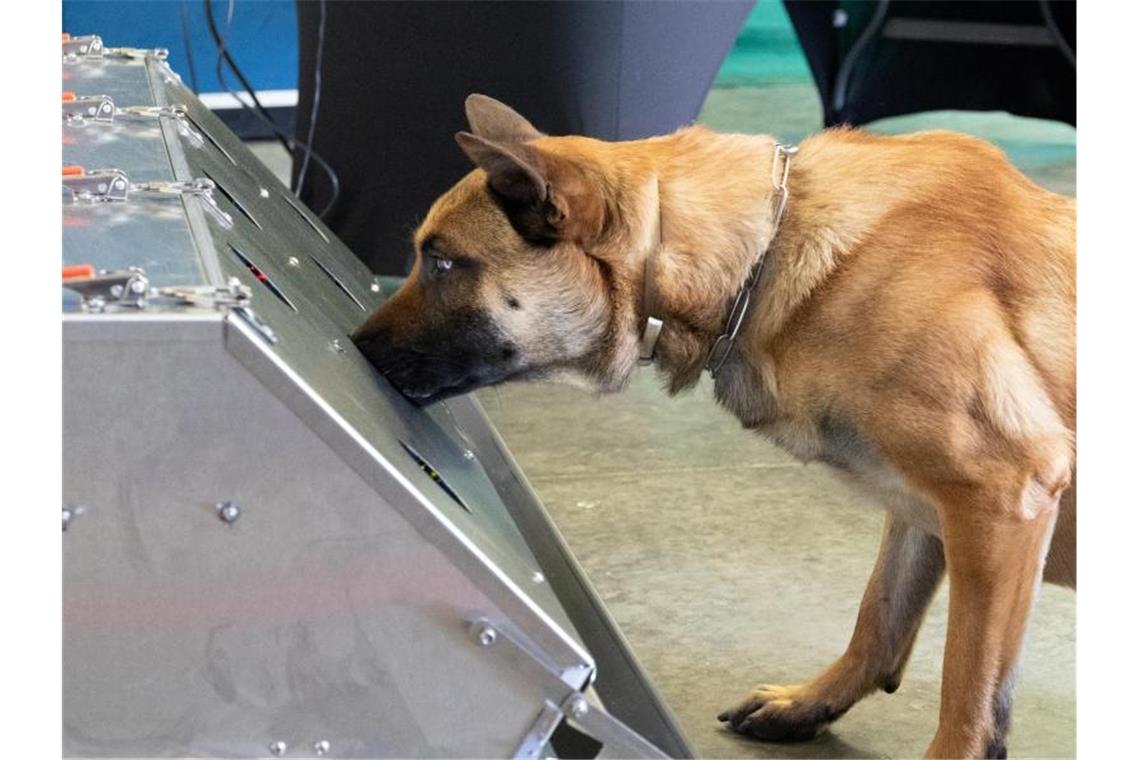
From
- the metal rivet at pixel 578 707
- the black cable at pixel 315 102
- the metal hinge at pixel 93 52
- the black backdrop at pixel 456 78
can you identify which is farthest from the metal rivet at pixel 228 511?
the black cable at pixel 315 102

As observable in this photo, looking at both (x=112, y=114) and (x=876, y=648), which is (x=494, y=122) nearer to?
(x=112, y=114)

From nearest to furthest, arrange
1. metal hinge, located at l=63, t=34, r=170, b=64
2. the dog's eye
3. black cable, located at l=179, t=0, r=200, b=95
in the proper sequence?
the dog's eye < metal hinge, located at l=63, t=34, r=170, b=64 < black cable, located at l=179, t=0, r=200, b=95

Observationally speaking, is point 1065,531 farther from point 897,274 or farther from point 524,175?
point 524,175

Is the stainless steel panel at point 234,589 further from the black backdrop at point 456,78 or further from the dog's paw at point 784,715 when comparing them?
the black backdrop at point 456,78

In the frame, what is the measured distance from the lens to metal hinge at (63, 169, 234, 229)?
209cm

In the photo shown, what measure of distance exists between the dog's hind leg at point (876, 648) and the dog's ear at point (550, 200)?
0.76m

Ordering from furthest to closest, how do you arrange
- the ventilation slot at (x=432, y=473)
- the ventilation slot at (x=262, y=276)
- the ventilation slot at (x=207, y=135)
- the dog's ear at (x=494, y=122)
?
1. the ventilation slot at (x=207, y=135)
2. the dog's ear at (x=494, y=122)
3. the ventilation slot at (x=262, y=276)
4. the ventilation slot at (x=432, y=473)

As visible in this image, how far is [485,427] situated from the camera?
3.08m

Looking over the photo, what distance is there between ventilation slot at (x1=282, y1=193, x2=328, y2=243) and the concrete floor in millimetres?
859

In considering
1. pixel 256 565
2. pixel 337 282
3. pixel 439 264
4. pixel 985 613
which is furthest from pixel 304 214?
pixel 985 613

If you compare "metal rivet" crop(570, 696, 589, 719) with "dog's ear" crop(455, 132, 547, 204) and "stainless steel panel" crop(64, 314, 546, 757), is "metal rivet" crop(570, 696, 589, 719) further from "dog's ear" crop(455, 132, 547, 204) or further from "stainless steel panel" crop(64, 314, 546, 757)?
"dog's ear" crop(455, 132, 547, 204)

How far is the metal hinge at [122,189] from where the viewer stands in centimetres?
209

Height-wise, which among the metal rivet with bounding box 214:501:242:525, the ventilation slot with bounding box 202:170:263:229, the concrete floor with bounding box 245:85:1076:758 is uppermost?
the ventilation slot with bounding box 202:170:263:229

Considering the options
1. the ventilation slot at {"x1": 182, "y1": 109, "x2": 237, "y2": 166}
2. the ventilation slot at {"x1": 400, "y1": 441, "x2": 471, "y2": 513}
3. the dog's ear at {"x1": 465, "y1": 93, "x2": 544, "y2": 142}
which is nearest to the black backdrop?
the ventilation slot at {"x1": 182, "y1": 109, "x2": 237, "y2": 166}
